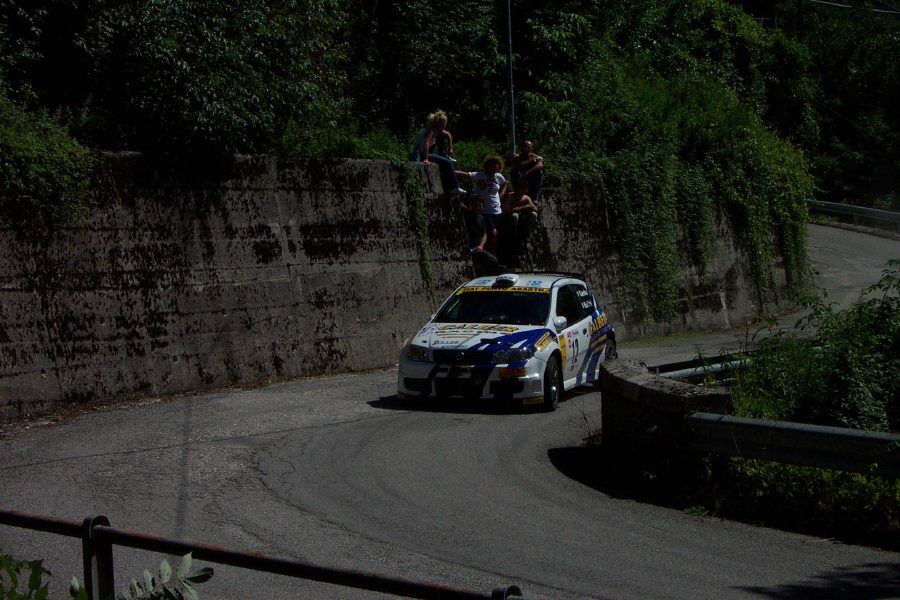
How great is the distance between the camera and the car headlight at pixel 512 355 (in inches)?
512

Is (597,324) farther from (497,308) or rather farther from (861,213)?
(861,213)

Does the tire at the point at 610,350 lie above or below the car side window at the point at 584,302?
below

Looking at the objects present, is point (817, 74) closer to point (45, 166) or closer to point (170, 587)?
point (45, 166)

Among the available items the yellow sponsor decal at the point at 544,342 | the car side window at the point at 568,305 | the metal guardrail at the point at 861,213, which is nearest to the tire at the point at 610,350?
the car side window at the point at 568,305

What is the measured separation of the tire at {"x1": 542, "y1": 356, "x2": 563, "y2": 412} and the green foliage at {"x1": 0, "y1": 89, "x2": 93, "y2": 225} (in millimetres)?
6197

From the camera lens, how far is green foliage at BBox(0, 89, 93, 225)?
41.1 ft

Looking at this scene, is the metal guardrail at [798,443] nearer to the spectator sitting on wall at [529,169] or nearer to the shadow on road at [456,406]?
the shadow on road at [456,406]

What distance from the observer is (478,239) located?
19.7m

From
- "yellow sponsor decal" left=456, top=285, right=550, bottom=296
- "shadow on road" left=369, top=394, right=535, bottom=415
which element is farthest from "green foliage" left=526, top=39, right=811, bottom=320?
"shadow on road" left=369, top=394, right=535, bottom=415

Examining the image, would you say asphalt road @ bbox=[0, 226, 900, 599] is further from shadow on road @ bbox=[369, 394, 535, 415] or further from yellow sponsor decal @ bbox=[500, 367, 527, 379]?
yellow sponsor decal @ bbox=[500, 367, 527, 379]

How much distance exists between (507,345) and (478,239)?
6769 mm

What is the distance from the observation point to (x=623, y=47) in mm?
32594

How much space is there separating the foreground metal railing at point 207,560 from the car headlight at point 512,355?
9.06 metres

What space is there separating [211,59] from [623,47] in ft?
64.5
